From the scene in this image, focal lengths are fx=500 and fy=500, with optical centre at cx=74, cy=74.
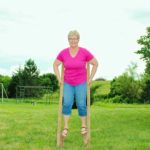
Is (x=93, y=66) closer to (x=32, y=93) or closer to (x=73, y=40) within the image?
(x=73, y=40)

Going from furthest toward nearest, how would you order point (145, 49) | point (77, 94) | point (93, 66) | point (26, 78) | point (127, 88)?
1. point (26, 78)
2. point (127, 88)
3. point (145, 49)
4. point (93, 66)
5. point (77, 94)

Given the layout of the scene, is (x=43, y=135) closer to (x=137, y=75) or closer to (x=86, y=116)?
(x=86, y=116)

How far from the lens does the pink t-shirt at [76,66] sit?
10.7 meters

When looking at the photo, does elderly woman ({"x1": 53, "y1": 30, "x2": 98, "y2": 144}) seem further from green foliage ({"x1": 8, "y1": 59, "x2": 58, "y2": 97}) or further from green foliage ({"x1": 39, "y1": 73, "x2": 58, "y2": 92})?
green foliage ({"x1": 39, "y1": 73, "x2": 58, "y2": 92})

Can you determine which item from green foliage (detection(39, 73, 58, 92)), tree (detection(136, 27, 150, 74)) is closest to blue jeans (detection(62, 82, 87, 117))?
tree (detection(136, 27, 150, 74))

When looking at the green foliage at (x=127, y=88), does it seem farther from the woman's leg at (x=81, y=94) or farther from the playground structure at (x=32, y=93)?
the woman's leg at (x=81, y=94)

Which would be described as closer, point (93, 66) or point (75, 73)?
point (75, 73)

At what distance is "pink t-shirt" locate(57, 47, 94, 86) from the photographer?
10.7m

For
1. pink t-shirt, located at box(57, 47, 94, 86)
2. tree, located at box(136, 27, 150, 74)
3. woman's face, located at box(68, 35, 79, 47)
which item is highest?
tree, located at box(136, 27, 150, 74)

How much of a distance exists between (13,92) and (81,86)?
2630 inches

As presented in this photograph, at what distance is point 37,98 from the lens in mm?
69500

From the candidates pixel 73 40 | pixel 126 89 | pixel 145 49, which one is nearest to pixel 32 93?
pixel 126 89

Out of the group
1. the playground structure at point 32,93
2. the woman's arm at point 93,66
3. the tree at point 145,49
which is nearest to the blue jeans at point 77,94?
the woman's arm at point 93,66

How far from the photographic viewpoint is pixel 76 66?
10656 millimetres
